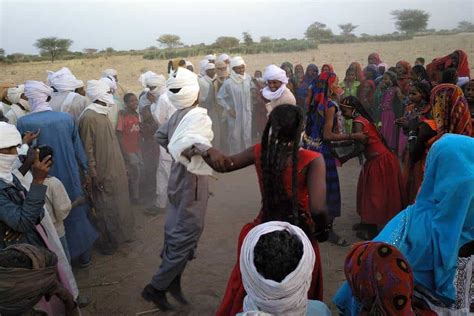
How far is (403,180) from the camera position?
4738mm

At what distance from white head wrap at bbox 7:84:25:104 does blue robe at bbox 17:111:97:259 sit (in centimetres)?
191

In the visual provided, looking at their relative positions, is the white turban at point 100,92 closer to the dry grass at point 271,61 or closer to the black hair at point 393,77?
the black hair at point 393,77

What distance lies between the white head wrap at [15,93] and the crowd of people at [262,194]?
0.02 m

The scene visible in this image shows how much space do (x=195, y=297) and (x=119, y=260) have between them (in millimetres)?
1320

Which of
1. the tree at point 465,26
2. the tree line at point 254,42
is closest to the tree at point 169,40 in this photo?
the tree line at point 254,42

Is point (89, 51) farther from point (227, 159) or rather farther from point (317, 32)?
point (227, 159)

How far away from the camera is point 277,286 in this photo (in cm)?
164

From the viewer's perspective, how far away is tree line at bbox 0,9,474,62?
95.1 feet

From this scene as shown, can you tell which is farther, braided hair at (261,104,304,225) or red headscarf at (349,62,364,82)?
red headscarf at (349,62,364,82)

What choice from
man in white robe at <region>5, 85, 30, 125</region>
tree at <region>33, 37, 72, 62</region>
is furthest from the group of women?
tree at <region>33, 37, 72, 62</region>

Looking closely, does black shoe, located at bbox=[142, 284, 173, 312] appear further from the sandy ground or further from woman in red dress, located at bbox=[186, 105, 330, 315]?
woman in red dress, located at bbox=[186, 105, 330, 315]

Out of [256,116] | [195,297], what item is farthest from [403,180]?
[256,116]

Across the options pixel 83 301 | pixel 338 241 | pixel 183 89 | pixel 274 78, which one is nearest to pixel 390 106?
pixel 274 78

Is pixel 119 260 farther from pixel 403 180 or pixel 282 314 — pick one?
pixel 282 314
